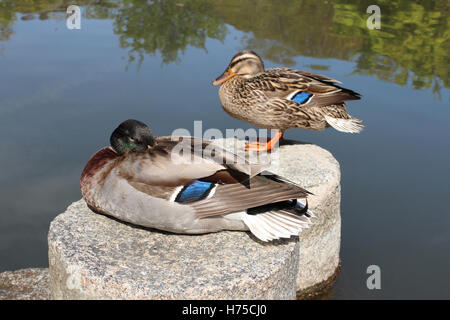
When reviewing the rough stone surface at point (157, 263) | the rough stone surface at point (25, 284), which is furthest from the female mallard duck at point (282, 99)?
the rough stone surface at point (25, 284)

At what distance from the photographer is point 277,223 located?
2857 mm

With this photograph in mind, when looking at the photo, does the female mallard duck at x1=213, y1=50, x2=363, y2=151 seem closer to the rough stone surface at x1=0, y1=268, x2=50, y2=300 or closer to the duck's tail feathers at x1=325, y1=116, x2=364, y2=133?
the duck's tail feathers at x1=325, y1=116, x2=364, y2=133

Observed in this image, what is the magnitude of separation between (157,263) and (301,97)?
1.98 m

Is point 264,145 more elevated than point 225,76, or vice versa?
point 225,76

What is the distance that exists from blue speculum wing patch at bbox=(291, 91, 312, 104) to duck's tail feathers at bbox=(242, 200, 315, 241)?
1.43m

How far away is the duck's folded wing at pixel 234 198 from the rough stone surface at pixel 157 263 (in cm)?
21

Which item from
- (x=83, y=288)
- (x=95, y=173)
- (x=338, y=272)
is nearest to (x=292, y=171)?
(x=338, y=272)

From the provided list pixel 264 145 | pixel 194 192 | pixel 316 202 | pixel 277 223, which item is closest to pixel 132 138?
pixel 194 192

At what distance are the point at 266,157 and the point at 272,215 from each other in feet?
3.77

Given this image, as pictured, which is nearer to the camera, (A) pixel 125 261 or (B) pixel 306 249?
(A) pixel 125 261

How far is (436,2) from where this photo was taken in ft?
28.1

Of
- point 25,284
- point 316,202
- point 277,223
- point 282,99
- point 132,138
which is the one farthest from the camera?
point 282,99

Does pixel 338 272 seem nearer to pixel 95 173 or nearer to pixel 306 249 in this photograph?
pixel 306 249

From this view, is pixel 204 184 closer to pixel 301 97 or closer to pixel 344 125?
pixel 301 97
